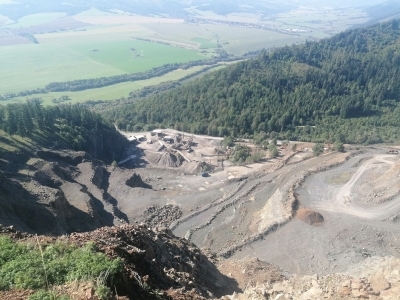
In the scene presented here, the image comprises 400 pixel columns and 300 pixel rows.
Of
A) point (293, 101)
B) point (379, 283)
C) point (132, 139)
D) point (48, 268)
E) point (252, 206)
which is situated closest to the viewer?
point (48, 268)

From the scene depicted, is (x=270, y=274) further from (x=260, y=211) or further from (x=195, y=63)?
(x=195, y=63)

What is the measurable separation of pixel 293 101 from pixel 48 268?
8404 centimetres

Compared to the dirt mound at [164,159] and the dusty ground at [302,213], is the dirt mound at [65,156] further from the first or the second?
the dirt mound at [164,159]

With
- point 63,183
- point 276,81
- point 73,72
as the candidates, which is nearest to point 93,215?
point 63,183

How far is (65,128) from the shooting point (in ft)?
209

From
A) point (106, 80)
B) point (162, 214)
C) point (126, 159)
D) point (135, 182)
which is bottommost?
point (126, 159)

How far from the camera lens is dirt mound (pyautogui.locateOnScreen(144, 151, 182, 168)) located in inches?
2689

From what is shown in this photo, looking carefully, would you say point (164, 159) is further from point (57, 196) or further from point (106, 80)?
point (106, 80)

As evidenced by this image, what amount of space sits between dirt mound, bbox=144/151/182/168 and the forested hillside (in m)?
16.4

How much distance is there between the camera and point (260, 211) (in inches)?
1549

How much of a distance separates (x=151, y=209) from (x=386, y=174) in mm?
29047

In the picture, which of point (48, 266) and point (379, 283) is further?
point (379, 283)

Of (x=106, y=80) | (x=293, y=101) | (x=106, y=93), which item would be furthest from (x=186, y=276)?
(x=106, y=80)

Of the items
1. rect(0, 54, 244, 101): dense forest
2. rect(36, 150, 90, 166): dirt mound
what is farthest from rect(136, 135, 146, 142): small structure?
rect(0, 54, 244, 101): dense forest
